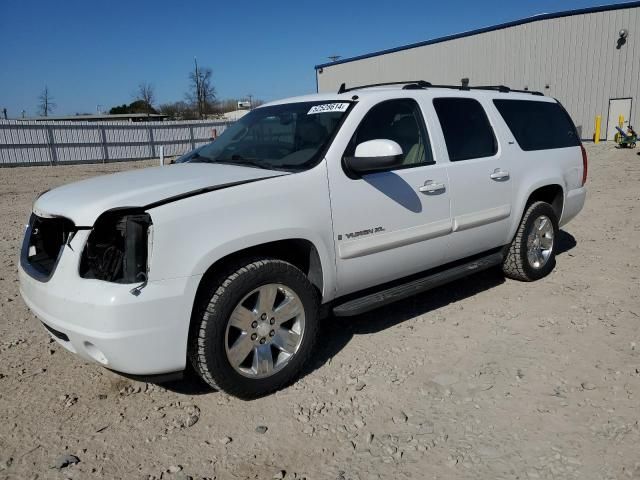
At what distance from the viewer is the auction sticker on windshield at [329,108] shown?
12.1ft

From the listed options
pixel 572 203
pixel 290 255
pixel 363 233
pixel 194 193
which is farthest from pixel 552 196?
pixel 194 193

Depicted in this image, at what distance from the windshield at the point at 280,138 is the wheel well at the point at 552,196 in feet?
8.29

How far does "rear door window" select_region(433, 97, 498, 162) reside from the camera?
417 centimetres

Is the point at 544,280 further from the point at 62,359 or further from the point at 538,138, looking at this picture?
the point at 62,359

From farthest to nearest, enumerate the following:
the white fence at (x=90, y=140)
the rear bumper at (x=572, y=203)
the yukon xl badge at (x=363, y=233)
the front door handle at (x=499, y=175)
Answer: the white fence at (x=90, y=140), the rear bumper at (x=572, y=203), the front door handle at (x=499, y=175), the yukon xl badge at (x=363, y=233)

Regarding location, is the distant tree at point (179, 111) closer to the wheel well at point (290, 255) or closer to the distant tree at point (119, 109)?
the distant tree at point (119, 109)

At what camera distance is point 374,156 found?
330 centimetres

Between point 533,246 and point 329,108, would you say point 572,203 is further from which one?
point 329,108

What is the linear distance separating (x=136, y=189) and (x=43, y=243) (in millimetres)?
824

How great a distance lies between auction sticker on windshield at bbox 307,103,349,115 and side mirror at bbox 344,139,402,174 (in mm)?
437

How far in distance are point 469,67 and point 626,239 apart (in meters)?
23.7

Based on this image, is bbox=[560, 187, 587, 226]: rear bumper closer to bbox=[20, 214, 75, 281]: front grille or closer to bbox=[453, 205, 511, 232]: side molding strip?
bbox=[453, 205, 511, 232]: side molding strip

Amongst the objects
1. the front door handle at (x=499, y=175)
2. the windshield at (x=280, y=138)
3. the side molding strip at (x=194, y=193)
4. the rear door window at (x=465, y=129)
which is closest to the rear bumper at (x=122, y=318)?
the side molding strip at (x=194, y=193)

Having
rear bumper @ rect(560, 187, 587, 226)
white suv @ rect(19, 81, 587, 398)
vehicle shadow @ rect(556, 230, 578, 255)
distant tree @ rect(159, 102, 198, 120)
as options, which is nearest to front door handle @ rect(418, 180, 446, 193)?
white suv @ rect(19, 81, 587, 398)
